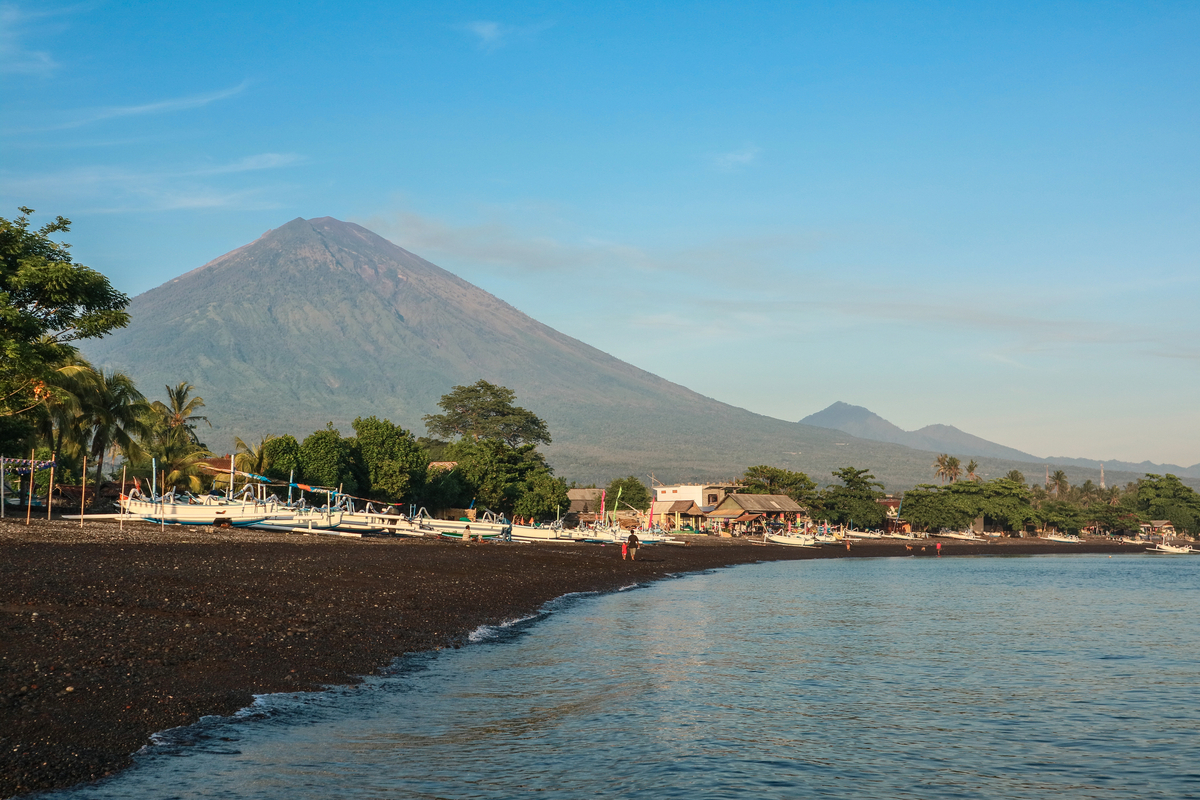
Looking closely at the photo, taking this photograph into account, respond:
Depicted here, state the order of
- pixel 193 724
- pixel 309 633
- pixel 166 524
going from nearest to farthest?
1. pixel 193 724
2. pixel 309 633
3. pixel 166 524

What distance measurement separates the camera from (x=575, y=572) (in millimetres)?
49031

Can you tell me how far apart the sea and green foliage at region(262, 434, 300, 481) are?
A: 4154 centimetres

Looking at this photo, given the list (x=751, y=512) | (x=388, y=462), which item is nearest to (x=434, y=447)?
(x=751, y=512)

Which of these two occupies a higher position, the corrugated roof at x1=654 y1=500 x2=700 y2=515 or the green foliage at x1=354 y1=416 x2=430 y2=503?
the green foliage at x1=354 y1=416 x2=430 y2=503

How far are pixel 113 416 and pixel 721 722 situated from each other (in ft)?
171

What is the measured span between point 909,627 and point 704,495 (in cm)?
10894

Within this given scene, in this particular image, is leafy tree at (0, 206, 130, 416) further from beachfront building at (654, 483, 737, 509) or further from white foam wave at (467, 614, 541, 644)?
beachfront building at (654, 483, 737, 509)

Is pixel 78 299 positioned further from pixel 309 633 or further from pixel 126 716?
pixel 126 716

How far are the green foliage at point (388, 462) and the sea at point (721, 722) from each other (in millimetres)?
45137

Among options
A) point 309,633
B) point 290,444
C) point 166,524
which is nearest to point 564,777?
point 309,633

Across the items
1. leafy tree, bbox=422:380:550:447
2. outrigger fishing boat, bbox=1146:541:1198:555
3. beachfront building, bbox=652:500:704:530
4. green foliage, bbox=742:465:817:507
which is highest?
leafy tree, bbox=422:380:550:447

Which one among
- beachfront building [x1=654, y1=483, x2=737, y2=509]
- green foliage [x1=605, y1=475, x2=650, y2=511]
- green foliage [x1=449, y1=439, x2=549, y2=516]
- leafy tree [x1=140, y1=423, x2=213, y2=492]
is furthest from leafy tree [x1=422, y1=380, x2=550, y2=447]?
leafy tree [x1=140, y1=423, x2=213, y2=492]

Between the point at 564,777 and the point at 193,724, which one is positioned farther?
the point at 193,724

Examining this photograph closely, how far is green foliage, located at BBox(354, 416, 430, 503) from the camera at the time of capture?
73250 mm
